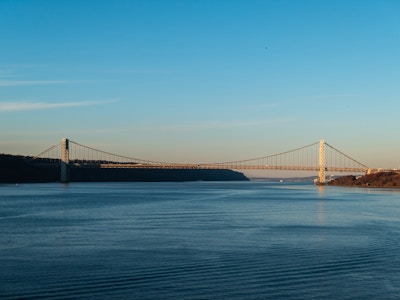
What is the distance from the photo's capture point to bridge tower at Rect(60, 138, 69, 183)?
122 metres

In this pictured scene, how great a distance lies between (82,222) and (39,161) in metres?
113

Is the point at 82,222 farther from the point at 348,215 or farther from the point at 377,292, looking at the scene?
the point at 377,292

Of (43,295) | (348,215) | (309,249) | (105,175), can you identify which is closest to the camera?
(43,295)

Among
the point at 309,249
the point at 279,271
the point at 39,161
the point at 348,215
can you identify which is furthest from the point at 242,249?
the point at 39,161

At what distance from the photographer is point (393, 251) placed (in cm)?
1820

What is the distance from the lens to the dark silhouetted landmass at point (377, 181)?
4222 inches

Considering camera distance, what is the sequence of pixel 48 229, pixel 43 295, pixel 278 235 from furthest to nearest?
pixel 48 229
pixel 278 235
pixel 43 295

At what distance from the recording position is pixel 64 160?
124 meters

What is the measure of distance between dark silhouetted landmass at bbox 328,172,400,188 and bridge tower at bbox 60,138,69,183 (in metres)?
63.1

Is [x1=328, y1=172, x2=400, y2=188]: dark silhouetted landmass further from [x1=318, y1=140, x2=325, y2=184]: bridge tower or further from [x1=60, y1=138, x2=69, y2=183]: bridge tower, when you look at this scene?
[x1=60, y1=138, x2=69, y2=183]: bridge tower

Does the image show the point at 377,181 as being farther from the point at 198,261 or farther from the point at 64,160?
the point at 198,261

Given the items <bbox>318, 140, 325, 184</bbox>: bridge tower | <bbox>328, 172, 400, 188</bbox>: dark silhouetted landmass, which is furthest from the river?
<bbox>318, 140, 325, 184</bbox>: bridge tower

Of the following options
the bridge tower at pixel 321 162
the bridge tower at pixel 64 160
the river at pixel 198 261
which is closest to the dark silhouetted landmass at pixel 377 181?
the bridge tower at pixel 321 162

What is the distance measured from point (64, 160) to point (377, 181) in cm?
6956
